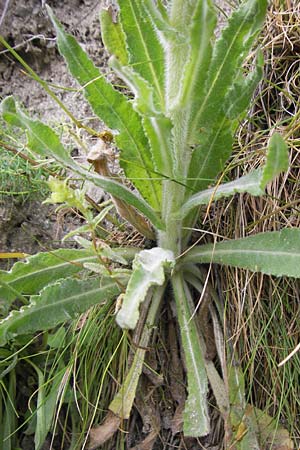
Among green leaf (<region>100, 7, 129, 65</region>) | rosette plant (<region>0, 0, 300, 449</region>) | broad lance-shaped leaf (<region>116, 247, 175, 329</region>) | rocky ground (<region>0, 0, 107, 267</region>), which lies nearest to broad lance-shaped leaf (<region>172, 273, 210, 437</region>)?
rosette plant (<region>0, 0, 300, 449</region>)

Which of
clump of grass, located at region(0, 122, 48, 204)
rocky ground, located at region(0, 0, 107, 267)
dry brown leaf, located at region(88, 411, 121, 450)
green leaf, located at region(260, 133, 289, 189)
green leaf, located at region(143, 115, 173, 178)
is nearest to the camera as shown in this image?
green leaf, located at region(260, 133, 289, 189)

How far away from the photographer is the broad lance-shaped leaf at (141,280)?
0.78 metres

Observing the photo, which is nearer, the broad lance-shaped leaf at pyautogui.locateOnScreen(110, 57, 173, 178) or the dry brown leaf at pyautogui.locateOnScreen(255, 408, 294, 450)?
the broad lance-shaped leaf at pyautogui.locateOnScreen(110, 57, 173, 178)

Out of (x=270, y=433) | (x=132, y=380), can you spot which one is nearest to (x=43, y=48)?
(x=132, y=380)

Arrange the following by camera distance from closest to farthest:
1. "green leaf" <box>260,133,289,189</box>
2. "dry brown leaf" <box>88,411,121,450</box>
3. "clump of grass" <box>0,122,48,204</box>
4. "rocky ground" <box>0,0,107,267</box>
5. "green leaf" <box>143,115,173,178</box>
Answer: "green leaf" <box>260,133,289,189</box> < "green leaf" <box>143,115,173,178</box> < "dry brown leaf" <box>88,411,121,450</box> < "clump of grass" <box>0,122,48,204</box> < "rocky ground" <box>0,0,107,267</box>

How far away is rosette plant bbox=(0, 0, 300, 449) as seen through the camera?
91 cm

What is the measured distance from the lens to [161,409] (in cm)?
105

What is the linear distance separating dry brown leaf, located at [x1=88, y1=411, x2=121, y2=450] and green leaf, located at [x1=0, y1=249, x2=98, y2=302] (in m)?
0.27

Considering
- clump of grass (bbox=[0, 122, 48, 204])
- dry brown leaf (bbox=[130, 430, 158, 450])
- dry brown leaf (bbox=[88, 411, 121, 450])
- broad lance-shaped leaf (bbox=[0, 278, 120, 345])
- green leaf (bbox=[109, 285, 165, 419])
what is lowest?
dry brown leaf (bbox=[130, 430, 158, 450])

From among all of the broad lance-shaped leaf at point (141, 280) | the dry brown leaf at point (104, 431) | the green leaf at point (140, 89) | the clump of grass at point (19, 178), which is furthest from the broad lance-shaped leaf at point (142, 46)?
the dry brown leaf at point (104, 431)

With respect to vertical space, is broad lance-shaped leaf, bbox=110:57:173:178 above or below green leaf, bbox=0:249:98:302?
above

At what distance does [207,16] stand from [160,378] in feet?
2.06

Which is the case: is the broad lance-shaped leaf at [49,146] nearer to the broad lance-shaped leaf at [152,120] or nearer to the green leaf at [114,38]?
the broad lance-shaped leaf at [152,120]

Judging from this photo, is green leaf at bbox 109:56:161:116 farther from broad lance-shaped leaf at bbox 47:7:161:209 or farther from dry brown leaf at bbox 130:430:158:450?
dry brown leaf at bbox 130:430:158:450
